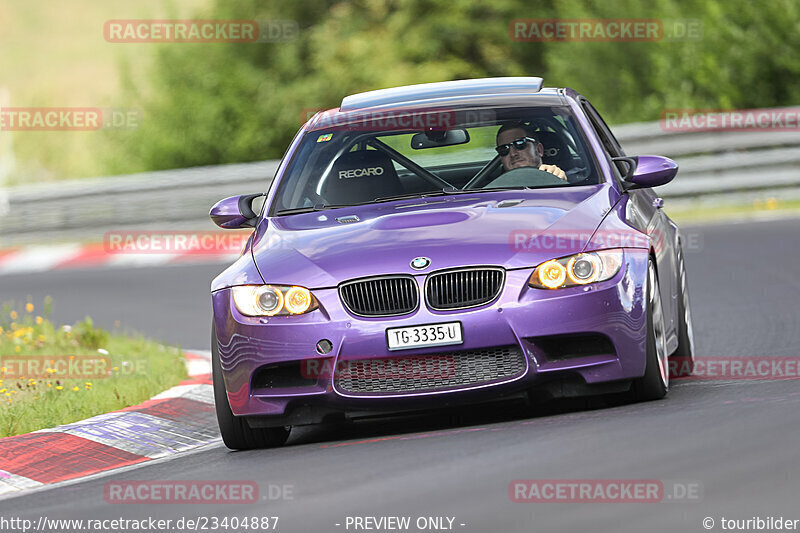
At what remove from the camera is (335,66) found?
36.6 metres

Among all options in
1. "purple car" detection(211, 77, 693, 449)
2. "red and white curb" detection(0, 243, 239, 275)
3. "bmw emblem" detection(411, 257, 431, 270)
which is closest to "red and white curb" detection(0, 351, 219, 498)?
"purple car" detection(211, 77, 693, 449)

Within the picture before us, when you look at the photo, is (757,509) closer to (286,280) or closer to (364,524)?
(364,524)

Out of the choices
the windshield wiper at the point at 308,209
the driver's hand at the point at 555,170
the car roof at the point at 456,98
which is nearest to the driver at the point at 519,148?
the driver's hand at the point at 555,170

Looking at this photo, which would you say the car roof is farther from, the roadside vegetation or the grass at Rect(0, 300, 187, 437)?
the roadside vegetation

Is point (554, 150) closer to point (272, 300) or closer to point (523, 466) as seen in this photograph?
point (272, 300)

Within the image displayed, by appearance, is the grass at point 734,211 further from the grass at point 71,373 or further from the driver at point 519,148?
the driver at point 519,148

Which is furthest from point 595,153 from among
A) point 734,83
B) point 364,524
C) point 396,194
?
point 734,83

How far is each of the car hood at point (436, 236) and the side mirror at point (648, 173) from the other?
0.30 m

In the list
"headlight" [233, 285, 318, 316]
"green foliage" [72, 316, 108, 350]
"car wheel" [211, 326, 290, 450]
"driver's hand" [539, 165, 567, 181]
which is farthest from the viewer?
"green foliage" [72, 316, 108, 350]

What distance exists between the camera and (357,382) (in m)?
6.89

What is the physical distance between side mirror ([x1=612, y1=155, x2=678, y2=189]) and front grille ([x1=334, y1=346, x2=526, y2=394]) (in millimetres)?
1583

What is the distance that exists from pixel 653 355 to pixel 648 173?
1247mm

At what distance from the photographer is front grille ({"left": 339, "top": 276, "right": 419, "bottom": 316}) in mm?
6832

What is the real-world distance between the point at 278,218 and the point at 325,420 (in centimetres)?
136
